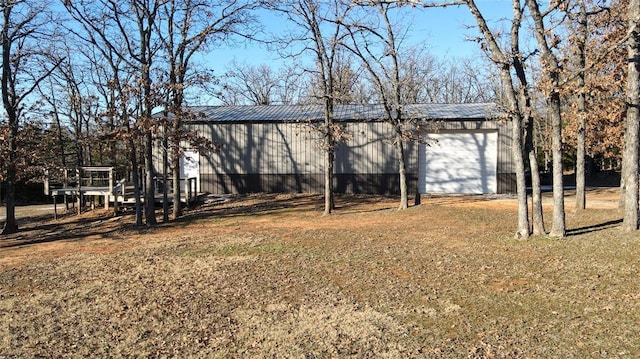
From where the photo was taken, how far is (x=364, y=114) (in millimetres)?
18906

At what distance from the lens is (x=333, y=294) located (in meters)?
5.43

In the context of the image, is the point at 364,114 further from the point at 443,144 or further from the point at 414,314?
the point at 414,314

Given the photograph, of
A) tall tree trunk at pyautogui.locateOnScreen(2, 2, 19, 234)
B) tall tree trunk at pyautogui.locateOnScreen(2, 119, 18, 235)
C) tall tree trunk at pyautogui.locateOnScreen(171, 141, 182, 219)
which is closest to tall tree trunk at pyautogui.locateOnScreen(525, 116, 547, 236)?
tall tree trunk at pyautogui.locateOnScreen(171, 141, 182, 219)

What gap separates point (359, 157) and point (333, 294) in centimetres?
1287

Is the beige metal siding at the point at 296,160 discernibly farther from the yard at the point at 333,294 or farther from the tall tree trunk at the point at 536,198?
the tall tree trunk at the point at 536,198

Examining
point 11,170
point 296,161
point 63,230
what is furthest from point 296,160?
point 11,170

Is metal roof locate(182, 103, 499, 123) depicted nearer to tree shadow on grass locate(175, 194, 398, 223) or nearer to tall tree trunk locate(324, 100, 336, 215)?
tree shadow on grass locate(175, 194, 398, 223)

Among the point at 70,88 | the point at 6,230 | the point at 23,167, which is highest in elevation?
the point at 70,88

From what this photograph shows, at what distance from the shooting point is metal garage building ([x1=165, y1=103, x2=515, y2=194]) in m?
17.6

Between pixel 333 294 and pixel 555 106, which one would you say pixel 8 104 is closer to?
pixel 333 294

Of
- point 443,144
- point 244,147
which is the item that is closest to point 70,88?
point 244,147

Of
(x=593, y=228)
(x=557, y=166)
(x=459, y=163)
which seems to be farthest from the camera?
(x=459, y=163)

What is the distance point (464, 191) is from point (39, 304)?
15193 millimetres

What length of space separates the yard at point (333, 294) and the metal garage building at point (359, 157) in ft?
25.6
